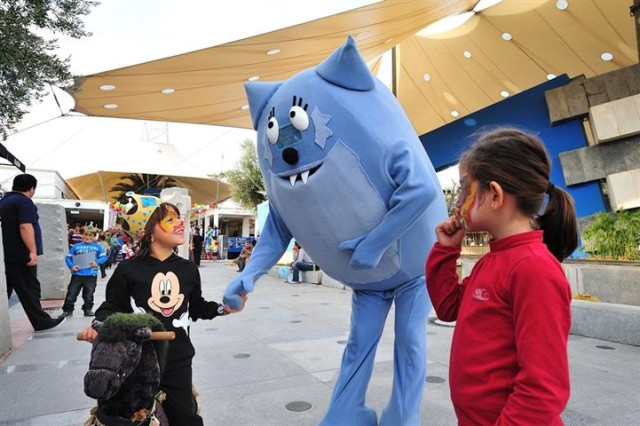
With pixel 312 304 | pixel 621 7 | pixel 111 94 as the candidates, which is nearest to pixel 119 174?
pixel 111 94

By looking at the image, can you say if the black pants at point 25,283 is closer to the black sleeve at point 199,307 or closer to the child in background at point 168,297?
the child in background at point 168,297

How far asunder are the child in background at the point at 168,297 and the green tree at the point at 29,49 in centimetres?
333

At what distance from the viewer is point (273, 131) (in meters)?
2.22

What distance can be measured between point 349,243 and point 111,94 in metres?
7.75

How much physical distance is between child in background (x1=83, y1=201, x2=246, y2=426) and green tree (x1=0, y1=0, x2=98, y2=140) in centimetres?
333

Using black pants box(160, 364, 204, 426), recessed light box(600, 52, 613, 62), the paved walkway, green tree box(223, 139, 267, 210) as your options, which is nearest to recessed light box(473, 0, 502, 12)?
recessed light box(600, 52, 613, 62)

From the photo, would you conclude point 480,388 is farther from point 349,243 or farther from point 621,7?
point 621,7

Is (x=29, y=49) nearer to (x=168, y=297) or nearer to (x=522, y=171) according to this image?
(x=168, y=297)

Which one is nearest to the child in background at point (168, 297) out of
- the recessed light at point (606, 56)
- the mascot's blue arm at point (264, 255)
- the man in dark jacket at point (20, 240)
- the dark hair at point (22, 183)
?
the mascot's blue arm at point (264, 255)

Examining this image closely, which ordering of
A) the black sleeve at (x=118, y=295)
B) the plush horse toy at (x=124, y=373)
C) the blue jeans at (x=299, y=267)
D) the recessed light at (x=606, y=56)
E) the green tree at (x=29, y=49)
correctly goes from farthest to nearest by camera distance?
the blue jeans at (x=299, y=267), the recessed light at (x=606, y=56), the green tree at (x=29, y=49), the black sleeve at (x=118, y=295), the plush horse toy at (x=124, y=373)

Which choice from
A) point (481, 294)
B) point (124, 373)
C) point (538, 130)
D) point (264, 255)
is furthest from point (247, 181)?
point (481, 294)

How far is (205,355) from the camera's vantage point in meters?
4.53

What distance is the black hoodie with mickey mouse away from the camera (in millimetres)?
2148

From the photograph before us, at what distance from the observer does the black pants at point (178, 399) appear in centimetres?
212
